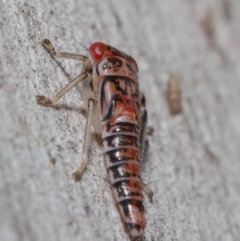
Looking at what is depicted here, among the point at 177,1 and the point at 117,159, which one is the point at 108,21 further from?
the point at 117,159

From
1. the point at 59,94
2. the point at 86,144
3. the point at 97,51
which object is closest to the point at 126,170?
the point at 86,144

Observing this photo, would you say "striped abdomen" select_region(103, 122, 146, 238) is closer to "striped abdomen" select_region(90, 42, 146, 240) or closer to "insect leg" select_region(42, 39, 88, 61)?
"striped abdomen" select_region(90, 42, 146, 240)

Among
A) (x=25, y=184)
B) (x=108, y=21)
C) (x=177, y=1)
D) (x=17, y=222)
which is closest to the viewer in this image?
(x=17, y=222)

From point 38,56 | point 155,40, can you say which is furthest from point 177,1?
point 38,56

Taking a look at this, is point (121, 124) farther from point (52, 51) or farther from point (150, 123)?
point (150, 123)

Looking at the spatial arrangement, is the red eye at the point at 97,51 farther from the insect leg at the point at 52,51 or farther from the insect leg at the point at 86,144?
the insect leg at the point at 86,144

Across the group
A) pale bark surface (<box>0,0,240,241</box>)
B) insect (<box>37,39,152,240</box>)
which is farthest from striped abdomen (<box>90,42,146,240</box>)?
pale bark surface (<box>0,0,240,241</box>)
